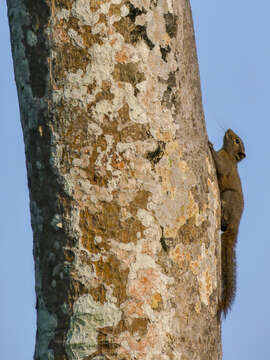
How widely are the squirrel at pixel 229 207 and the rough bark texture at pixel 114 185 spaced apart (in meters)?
0.43

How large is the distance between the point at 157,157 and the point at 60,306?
69 centimetres

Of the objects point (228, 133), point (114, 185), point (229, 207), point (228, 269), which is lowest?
point (228, 269)

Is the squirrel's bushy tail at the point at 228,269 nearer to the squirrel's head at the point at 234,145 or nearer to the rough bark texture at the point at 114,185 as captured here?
the rough bark texture at the point at 114,185

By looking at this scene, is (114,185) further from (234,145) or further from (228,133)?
(228,133)

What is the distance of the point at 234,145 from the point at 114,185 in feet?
12.4

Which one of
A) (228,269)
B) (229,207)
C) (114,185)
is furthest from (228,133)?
(114,185)

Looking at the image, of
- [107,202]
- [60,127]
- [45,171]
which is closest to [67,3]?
[60,127]

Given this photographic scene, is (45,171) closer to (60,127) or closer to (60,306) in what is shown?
(60,127)

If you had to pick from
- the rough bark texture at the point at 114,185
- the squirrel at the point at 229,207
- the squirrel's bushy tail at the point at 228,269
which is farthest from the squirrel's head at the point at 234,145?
the rough bark texture at the point at 114,185

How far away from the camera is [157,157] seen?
2.29 m

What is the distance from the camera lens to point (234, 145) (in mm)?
5801

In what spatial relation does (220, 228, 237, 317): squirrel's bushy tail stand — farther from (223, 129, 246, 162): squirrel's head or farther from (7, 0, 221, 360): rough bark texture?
(223, 129, 246, 162): squirrel's head

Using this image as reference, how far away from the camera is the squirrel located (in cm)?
316

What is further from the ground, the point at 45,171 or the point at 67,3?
the point at 67,3
